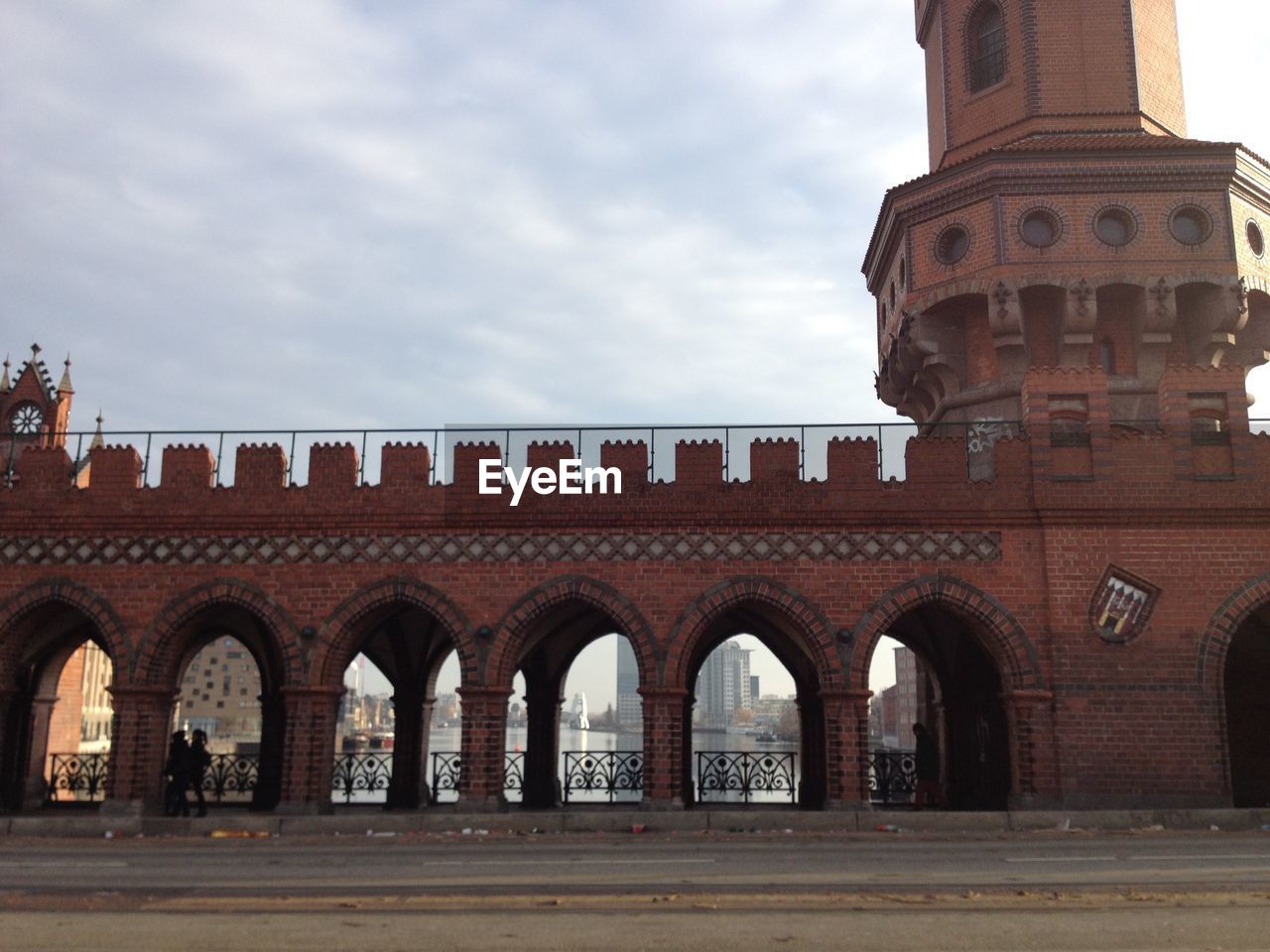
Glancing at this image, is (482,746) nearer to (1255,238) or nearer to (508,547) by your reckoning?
(508,547)

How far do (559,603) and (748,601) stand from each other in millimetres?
3582

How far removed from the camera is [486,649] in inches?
836

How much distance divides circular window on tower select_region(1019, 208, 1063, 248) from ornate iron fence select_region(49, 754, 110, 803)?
23615 millimetres

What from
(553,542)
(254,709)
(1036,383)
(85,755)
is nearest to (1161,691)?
(1036,383)

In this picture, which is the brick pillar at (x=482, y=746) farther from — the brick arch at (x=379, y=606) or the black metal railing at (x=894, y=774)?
the black metal railing at (x=894, y=774)

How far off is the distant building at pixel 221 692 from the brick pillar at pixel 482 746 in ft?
313

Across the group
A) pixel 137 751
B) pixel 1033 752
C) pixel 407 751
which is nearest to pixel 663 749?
pixel 1033 752

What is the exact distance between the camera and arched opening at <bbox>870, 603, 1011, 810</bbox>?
23.2 m

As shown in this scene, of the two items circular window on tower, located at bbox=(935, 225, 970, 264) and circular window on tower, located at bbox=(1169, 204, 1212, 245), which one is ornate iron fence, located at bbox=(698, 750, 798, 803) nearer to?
circular window on tower, located at bbox=(935, 225, 970, 264)

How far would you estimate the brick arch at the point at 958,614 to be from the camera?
811 inches

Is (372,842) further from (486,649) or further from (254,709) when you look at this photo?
(254,709)

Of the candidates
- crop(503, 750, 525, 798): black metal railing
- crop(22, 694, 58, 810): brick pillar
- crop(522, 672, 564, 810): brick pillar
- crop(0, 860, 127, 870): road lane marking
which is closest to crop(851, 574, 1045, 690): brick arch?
crop(522, 672, 564, 810): brick pillar

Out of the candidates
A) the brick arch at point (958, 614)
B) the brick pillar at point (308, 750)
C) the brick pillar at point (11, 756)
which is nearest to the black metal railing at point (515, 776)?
the brick pillar at point (308, 750)

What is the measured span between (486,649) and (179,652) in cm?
614
